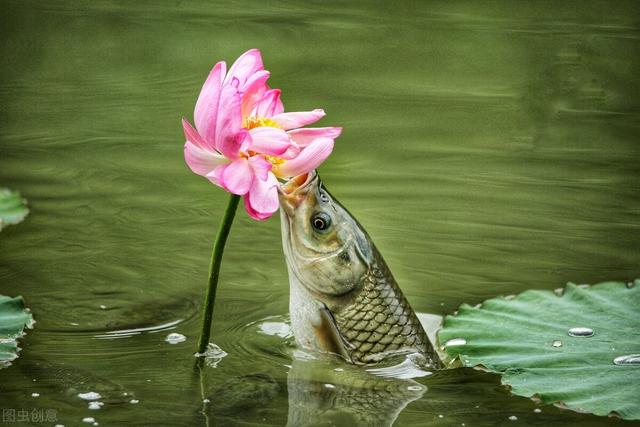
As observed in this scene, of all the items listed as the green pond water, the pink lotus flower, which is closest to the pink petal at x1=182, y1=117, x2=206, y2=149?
the pink lotus flower

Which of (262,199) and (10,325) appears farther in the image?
(10,325)

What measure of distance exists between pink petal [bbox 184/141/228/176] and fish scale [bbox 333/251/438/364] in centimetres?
60

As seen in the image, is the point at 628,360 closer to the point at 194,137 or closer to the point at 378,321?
the point at 378,321

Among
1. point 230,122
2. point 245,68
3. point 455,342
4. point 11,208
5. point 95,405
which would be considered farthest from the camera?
point 11,208

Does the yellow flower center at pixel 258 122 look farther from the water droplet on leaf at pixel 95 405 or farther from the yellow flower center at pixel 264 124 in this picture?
the water droplet on leaf at pixel 95 405

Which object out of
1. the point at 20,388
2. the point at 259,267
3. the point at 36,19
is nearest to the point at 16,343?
the point at 20,388

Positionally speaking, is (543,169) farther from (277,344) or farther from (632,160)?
(277,344)

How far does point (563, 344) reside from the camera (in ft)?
8.86

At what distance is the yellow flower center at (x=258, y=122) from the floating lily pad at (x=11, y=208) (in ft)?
5.53

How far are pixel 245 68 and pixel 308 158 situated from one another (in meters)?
0.23

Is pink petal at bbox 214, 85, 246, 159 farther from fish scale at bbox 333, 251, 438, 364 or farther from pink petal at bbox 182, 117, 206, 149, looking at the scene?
fish scale at bbox 333, 251, 438, 364

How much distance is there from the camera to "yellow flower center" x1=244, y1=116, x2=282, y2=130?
238cm

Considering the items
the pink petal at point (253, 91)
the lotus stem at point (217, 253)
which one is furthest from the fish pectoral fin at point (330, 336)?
the pink petal at point (253, 91)

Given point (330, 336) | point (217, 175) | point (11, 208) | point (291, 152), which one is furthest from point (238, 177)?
point (11, 208)
